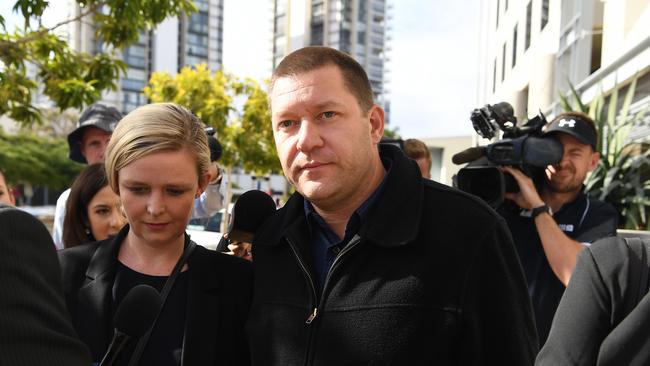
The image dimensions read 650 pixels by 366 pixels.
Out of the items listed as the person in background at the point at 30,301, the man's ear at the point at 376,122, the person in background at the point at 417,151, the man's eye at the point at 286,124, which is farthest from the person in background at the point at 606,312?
the person in background at the point at 417,151

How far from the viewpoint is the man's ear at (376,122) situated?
2.10m

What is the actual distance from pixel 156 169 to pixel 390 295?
0.95m

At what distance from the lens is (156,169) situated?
214 cm

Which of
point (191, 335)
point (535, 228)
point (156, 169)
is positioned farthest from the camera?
point (535, 228)

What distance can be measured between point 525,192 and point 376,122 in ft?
4.25

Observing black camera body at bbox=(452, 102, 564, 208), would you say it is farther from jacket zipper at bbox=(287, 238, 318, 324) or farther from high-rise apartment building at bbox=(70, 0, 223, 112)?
high-rise apartment building at bbox=(70, 0, 223, 112)

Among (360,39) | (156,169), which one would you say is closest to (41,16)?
(156,169)

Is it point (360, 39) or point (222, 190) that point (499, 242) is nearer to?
point (222, 190)

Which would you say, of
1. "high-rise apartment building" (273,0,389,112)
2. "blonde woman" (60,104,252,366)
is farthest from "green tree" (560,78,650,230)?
"high-rise apartment building" (273,0,389,112)

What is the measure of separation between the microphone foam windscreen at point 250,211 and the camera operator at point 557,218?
1421 millimetres

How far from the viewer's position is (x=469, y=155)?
3.06 metres

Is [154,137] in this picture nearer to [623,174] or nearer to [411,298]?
[411,298]

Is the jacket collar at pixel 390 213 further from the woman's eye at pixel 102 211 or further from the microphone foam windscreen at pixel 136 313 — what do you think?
the woman's eye at pixel 102 211

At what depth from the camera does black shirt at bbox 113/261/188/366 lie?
197cm
